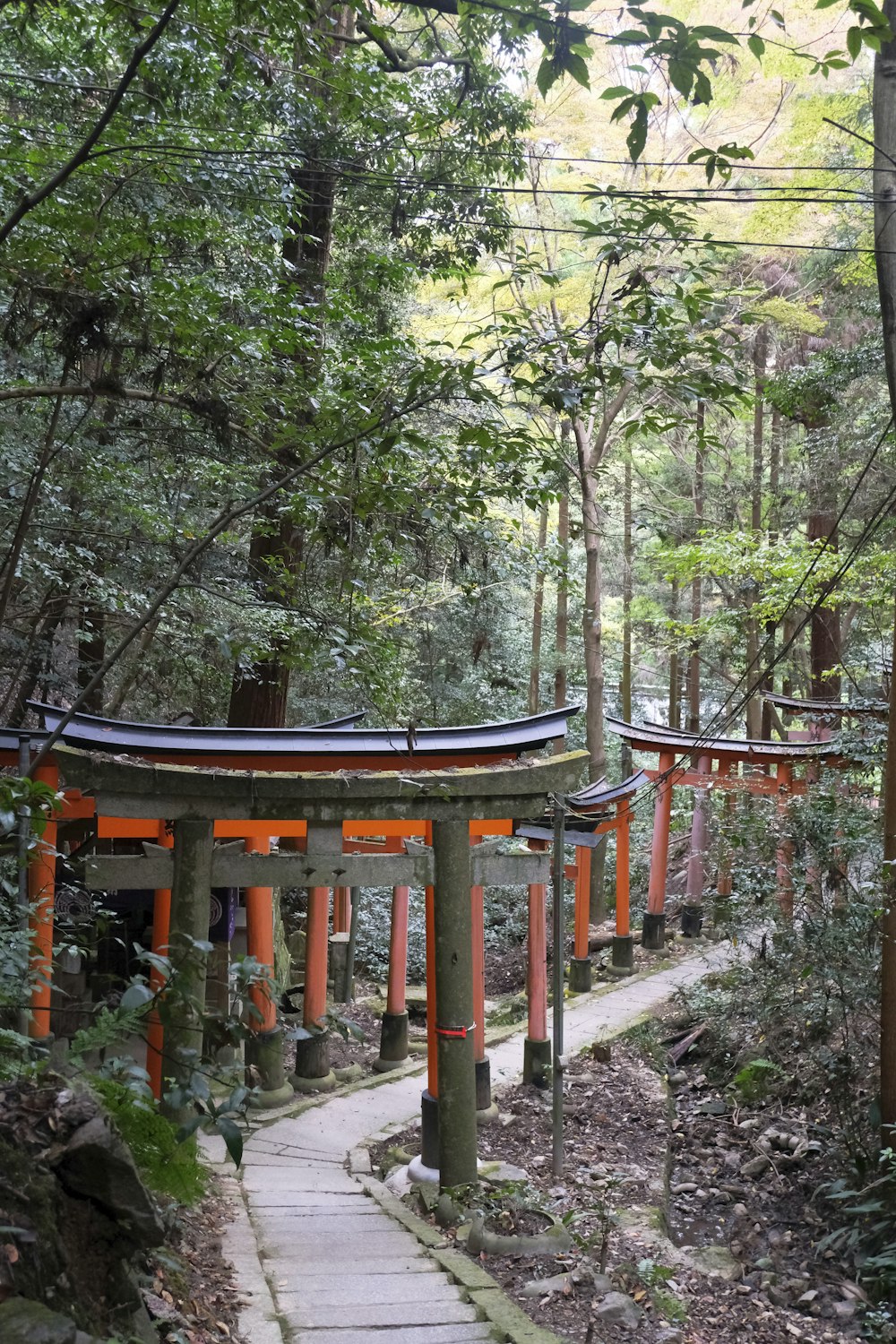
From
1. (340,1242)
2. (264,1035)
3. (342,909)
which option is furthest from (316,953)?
(342,909)

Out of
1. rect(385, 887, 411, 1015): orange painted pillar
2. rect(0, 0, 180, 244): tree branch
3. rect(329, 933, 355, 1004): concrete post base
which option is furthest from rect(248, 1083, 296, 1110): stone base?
rect(0, 0, 180, 244): tree branch

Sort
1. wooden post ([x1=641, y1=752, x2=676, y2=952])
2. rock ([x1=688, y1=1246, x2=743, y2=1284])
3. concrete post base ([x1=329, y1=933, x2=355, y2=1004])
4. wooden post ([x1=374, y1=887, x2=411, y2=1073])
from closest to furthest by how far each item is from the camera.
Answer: rock ([x1=688, y1=1246, x2=743, y2=1284])
wooden post ([x1=374, y1=887, x2=411, y2=1073])
concrete post base ([x1=329, y1=933, x2=355, y2=1004])
wooden post ([x1=641, y1=752, x2=676, y2=952])

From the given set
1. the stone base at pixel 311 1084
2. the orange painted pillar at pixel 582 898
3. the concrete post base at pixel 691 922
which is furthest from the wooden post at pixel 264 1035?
the concrete post base at pixel 691 922

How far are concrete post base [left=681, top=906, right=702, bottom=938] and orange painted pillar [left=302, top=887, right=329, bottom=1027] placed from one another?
30.8ft

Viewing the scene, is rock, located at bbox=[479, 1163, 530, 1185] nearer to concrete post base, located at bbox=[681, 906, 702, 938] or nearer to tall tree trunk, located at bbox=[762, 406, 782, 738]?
concrete post base, located at bbox=[681, 906, 702, 938]

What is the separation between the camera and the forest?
4043 mm

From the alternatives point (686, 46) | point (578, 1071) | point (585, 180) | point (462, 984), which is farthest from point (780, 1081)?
point (585, 180)

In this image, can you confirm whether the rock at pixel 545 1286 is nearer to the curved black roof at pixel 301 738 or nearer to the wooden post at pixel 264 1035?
the curved black roof at pixel 301 738

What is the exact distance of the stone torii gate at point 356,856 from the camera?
20.8ft

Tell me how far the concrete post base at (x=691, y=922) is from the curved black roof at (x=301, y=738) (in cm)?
1070

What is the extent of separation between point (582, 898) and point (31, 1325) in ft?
37.7

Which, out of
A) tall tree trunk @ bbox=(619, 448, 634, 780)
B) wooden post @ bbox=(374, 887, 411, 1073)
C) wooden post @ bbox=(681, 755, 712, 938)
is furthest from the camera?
tall tree trunk @ bbox=(619, 448, 634, 780)

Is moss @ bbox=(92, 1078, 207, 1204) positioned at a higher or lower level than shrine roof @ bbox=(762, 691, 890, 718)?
lower

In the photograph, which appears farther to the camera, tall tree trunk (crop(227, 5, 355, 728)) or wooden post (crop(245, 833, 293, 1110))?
tall tree trunk (crop(227, 5, 355, 728))
